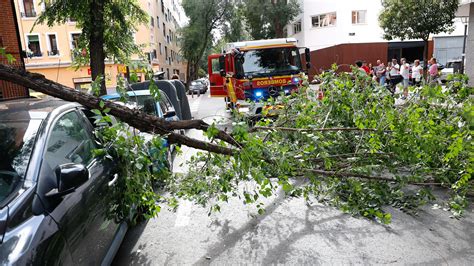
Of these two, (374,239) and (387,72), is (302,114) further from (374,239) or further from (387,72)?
(387,72)

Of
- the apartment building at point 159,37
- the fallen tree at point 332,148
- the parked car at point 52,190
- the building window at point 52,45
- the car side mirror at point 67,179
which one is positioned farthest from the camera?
the apartment building at point 159,37

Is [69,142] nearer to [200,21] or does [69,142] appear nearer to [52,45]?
[52,45]

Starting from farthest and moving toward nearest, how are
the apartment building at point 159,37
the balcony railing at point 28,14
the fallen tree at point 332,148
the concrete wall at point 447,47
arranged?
the apartment building at point 159,37
the balcony railing at point 28,14
the concrete wall at point 447,47
the fallen tree at point 332,148

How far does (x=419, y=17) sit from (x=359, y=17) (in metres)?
15.2

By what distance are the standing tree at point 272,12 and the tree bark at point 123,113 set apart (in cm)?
3175

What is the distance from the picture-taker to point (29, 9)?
32.6 m

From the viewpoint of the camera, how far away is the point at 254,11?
115ft

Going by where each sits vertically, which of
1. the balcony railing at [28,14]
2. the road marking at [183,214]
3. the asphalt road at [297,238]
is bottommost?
the road marking at [183,214]

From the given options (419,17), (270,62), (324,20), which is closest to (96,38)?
(270,62)

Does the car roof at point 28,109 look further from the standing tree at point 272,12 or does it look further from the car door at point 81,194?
the standing tree at point 272,12

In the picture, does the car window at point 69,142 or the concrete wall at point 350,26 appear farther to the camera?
the concrete wall at point 350,26

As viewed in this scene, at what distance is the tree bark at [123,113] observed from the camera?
3.62 meters

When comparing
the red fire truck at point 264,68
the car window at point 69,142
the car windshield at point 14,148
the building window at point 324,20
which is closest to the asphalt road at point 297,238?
the car window at point 69,142

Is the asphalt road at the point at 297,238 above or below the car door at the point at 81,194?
below
